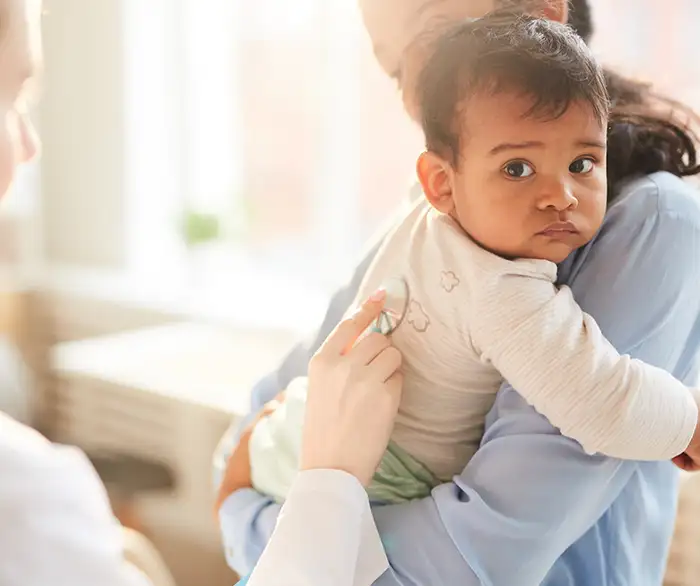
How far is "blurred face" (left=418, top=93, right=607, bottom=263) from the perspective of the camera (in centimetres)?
39

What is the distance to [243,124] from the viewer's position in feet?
3.82

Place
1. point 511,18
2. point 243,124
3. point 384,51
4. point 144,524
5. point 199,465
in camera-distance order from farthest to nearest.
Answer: point 243,124 → point 199,465 → point 144,524 → point 384,51 → point 511,18

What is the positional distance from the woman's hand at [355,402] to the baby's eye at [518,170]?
122mm

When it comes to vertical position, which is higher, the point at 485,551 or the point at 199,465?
the point at 485,551

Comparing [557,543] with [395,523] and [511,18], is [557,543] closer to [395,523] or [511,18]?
[395,523]

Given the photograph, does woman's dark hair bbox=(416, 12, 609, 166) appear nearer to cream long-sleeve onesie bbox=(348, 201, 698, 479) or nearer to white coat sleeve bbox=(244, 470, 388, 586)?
cream long-sleeve onesie bbox=(348, 201, 698, 479)

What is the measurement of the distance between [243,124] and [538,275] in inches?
32.1

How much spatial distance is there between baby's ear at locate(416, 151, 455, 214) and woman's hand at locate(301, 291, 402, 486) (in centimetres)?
7

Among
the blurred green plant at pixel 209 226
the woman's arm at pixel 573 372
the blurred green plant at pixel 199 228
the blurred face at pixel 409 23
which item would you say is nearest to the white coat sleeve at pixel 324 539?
the woman's arm at pixel 573 372

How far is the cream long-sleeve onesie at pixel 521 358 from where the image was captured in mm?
411

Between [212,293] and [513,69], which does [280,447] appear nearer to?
[513,69]

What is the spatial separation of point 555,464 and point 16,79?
36cm

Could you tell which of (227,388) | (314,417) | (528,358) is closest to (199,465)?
(227,388)

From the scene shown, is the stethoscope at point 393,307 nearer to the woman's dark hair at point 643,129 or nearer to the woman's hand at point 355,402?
the woman's hand at point 355,402
